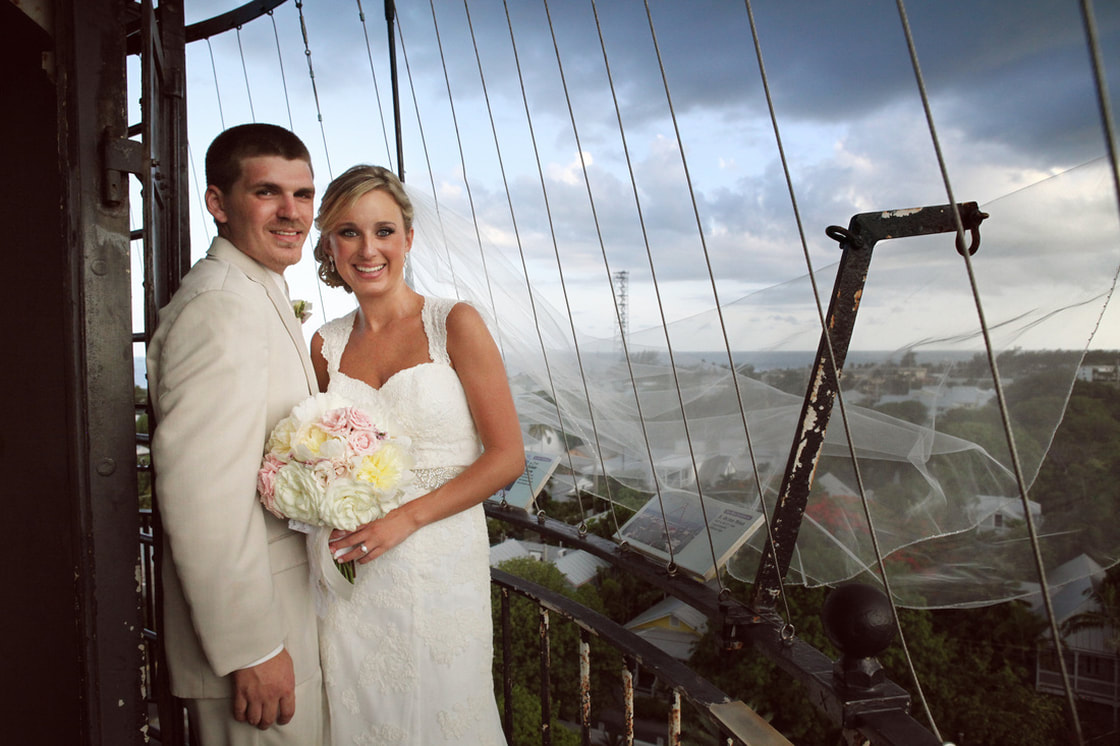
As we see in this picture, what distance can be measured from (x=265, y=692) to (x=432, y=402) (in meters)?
0.71

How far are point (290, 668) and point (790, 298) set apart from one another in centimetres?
216

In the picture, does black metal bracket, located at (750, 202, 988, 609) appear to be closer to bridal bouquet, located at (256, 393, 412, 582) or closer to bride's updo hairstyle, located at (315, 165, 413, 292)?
bridal bouquet, located at (256, 393, 412, 582)

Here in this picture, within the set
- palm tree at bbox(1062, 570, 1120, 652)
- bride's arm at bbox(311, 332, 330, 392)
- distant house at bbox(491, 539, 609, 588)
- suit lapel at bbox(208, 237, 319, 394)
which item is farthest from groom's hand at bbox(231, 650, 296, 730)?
distant house at bbox(491, 539, 609, 588)

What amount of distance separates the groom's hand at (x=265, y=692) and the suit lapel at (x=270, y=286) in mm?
592

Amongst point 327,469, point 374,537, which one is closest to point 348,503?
point 327,469

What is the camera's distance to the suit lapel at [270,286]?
56.4 inches

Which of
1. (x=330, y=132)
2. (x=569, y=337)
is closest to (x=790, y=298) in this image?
(x=569, y=337)

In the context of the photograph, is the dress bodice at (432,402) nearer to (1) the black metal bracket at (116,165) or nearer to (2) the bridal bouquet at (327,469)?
(2) the bridal bouquet at (327,469)

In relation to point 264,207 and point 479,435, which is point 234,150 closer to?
point 264,207

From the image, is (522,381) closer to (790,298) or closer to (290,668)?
(790,298)

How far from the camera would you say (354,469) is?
4.26ft

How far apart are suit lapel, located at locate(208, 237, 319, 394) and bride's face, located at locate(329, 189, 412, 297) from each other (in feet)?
0.79

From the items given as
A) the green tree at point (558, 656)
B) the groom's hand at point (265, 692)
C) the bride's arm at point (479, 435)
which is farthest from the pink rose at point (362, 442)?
the green tree at point (558, 656)

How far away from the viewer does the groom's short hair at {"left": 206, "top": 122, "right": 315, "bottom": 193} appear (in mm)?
1473
